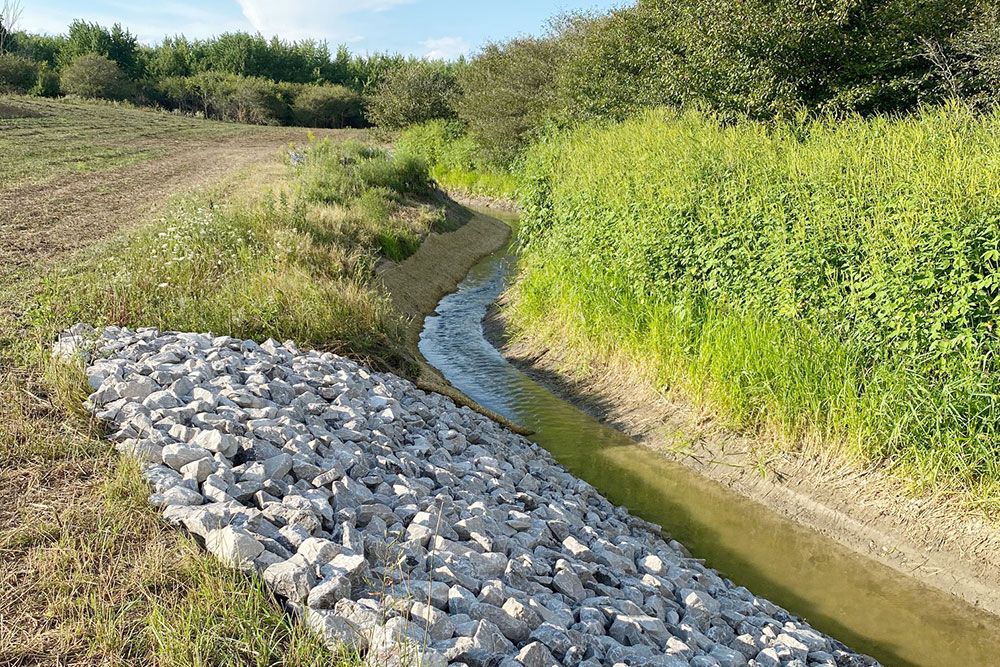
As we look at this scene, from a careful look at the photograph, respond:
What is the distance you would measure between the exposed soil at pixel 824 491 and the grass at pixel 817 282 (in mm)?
182

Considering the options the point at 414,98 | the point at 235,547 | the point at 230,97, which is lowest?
the point at 235,547

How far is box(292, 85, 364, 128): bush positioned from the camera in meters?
57.9

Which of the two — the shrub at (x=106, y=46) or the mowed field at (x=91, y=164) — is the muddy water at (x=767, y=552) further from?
the shrub at (x=106, y=46)

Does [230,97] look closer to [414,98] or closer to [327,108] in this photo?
[327,108]

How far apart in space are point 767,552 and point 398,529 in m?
3.75

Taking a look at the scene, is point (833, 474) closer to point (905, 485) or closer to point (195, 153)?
point (905, 485)

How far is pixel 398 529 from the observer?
451 cm

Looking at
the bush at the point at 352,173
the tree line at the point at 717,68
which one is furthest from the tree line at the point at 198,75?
the bush at the point at 352,173

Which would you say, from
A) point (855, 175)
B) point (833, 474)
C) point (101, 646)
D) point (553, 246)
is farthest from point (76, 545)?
point (553, 246)

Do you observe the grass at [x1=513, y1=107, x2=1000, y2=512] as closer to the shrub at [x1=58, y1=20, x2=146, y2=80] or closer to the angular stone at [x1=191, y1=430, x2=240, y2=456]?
the angular stone at [x1=191, y1=430, x2=240, y2=456]

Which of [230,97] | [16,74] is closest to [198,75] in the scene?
[230,97]

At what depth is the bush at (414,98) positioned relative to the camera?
4034 centimetres

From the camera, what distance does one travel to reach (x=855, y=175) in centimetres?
763

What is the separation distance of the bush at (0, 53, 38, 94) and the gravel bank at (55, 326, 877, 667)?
154ft
